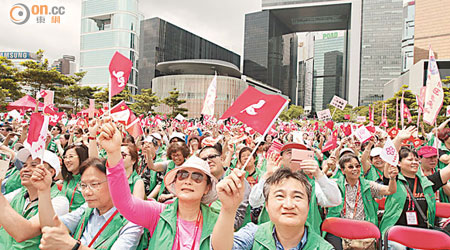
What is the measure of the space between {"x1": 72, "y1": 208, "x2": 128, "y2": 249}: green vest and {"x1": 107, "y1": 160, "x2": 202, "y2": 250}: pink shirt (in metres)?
0.24

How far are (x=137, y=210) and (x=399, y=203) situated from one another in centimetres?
291

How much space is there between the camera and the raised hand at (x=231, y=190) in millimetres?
1539

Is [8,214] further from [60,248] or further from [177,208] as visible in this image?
[177,208]

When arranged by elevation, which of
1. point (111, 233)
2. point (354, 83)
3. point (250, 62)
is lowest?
point (111, 233)

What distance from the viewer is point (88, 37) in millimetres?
63219

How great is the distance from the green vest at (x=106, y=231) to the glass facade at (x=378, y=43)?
7375 cm

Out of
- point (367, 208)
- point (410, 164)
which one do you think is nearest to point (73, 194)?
point (367, 208)

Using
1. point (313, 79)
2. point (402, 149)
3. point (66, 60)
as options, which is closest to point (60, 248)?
point (402, 149)

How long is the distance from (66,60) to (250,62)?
47657 millimetres

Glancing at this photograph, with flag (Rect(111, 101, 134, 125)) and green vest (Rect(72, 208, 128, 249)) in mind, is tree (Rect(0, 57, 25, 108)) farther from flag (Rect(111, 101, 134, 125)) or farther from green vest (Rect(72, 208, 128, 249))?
green vest (Rect(72, 208, 128, 249))

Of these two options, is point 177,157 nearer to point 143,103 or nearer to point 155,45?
point 143,103

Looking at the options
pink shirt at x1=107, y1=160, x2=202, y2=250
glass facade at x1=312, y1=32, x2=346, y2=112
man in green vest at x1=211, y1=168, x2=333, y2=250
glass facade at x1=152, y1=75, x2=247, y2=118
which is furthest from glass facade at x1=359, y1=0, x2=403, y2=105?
pink shirt at x1=107, y1=160, x2=202, y2=250

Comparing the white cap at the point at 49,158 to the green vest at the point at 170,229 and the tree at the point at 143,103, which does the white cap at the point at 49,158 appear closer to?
the green vest at the point at 170,229

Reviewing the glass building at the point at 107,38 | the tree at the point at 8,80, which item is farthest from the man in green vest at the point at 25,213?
the glass building at the point at 107,38
